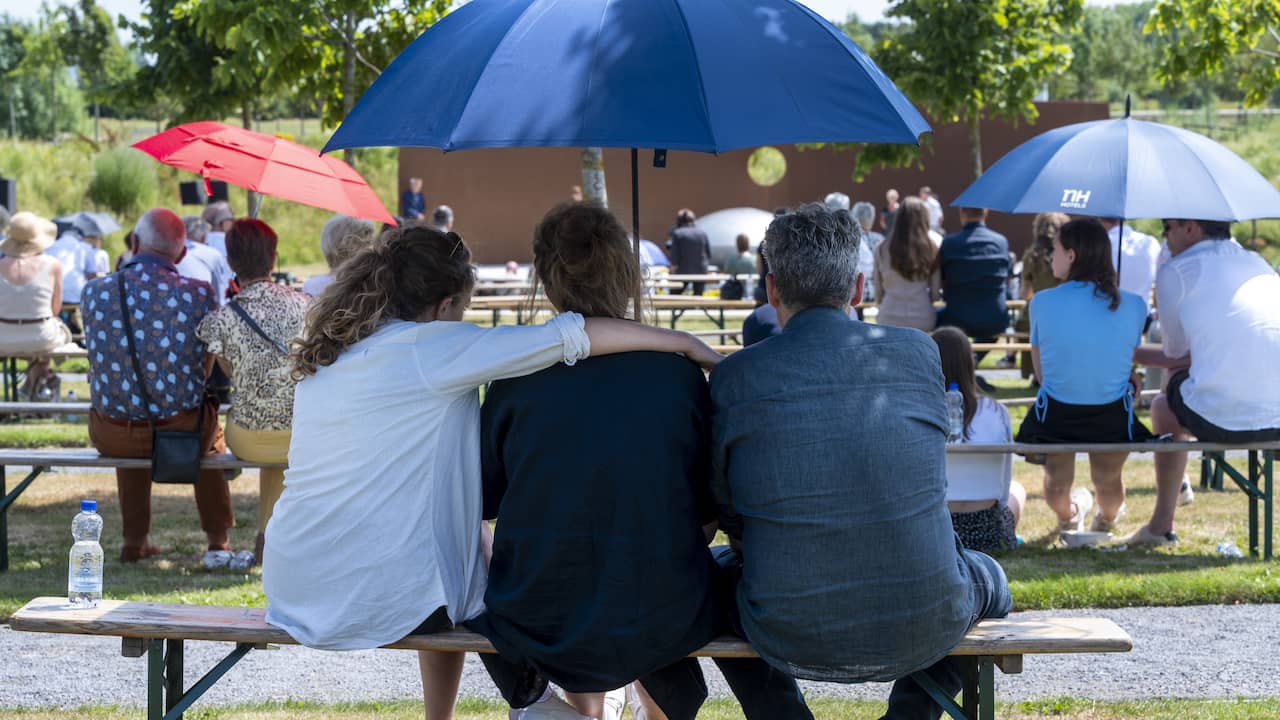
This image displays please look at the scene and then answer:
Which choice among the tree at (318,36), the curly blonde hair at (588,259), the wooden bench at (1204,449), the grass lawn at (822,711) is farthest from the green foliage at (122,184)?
the curly blonde hair at (588,259)

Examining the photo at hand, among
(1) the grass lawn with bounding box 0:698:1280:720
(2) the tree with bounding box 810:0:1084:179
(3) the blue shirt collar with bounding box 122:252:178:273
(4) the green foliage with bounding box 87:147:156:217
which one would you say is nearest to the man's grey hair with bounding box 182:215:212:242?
(3) the blue shirt collar with bounding box 122:252:178:273

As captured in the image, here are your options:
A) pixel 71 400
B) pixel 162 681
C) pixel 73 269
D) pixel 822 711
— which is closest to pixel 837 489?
pixel 822 711

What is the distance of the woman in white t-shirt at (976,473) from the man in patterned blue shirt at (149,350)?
3273 mm

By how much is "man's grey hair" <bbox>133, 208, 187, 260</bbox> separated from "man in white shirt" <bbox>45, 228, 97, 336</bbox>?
6.85 metres

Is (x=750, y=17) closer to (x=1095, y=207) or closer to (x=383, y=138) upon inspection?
(x=383, y=138)

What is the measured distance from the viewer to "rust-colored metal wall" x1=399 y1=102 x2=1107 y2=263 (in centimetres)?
2898

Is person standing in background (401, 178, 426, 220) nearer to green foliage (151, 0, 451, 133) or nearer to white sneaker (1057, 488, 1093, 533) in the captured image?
green foliage (151, 0, 451, 133)

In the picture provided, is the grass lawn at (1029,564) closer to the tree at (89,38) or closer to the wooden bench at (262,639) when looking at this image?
the wooden bench at (262,639)

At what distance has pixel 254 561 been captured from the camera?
648cm

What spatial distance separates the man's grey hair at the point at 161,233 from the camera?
6176mm

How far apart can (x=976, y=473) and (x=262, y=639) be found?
3513mm

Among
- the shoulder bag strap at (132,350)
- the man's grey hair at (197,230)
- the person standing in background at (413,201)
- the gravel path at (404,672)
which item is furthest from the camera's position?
the person standing in background at (413,201)

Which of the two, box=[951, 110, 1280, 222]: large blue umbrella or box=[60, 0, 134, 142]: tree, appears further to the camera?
box=[60, 0, 134, 142]: tree

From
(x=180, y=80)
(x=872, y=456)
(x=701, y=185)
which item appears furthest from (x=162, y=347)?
(x=701, y=185)
